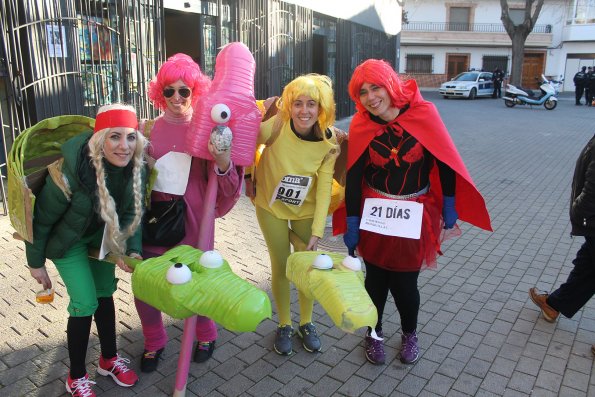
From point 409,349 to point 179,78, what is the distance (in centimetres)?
211

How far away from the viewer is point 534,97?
21047mm

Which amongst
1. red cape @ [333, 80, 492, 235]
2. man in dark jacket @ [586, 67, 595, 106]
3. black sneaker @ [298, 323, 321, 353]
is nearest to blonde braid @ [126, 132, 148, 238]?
red cape @ [333, 80, 492, 235]

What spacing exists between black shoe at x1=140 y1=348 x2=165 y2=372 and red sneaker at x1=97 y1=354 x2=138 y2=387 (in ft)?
0.33

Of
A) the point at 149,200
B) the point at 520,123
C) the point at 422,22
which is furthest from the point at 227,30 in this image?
the point at 422,22

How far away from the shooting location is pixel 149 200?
2541mm

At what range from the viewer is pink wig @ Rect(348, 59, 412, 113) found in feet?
8.61

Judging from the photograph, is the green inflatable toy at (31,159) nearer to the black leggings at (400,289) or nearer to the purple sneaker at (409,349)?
the black leggings at (400,289)

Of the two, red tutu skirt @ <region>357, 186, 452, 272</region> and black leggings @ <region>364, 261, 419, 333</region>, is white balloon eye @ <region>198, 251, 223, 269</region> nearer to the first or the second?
red tutu skirt @ <region>357, 186, 452, 272</region>

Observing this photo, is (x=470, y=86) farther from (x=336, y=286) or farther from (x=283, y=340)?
(x=336, y=286)

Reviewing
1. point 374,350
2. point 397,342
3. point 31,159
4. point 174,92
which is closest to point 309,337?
point 374,350

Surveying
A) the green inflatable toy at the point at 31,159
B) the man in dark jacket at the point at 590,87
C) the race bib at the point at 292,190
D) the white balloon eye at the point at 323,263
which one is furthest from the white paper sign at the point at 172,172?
the man in dark jacket at the point at 590,87

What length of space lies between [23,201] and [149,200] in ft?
1.86

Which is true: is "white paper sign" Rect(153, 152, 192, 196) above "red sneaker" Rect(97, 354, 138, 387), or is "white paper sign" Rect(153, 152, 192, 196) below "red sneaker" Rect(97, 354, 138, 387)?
above

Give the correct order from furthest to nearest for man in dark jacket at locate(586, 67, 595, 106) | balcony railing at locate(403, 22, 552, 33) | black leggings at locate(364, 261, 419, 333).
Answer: balcony railing at locate(403, 22, 552, 33)
man in dark jacket at locate(586, 67, 595, 106)
black leggings at locate(364, 261, 419, 333)
